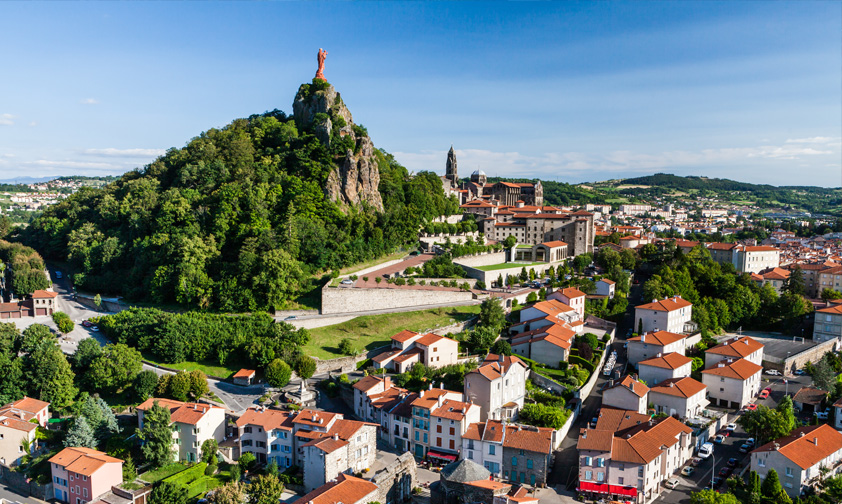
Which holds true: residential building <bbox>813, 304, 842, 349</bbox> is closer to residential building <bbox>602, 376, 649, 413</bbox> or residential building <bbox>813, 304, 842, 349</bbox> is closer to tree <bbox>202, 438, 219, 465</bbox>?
residential building <bbox>602, 376, 649, 413</bbox>

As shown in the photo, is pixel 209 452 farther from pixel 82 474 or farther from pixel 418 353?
pixel 418 353

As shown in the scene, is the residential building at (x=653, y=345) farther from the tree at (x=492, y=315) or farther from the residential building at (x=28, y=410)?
the residential building at (x=28, y=410)

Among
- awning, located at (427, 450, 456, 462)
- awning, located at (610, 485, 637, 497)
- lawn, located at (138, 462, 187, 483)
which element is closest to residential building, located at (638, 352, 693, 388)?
awning, located at (610, 485, 637, 497)

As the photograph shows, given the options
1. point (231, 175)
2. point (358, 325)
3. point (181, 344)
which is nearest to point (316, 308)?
point (358, 325)

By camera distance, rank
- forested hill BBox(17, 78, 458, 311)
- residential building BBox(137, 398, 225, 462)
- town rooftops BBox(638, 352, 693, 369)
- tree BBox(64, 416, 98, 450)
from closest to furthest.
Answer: residential building BBox(137, 398, 225, 462)
tree BBox(64, 416, 98, 450)
town rooftops BBox(638, 352, 693, 369)
forested hill BBox(17, 78, 458, 311)

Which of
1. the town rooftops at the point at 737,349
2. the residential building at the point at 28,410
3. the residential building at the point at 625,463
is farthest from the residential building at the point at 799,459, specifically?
the residential building at the point at 28,410

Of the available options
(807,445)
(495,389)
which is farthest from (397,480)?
(807,445)
